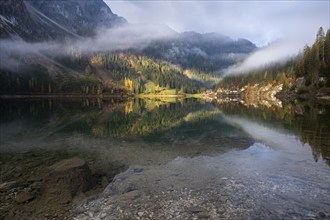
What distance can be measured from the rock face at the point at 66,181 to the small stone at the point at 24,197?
0.98 metres

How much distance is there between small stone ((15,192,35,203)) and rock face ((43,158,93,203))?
98cm

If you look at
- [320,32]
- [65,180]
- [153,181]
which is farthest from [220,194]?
[320,32]

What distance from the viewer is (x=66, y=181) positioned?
19.7m

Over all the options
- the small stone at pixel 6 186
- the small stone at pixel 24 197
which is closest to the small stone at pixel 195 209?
the small stone at pixel 24 197

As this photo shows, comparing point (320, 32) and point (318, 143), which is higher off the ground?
point (320, 32)

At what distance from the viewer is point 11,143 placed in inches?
1594

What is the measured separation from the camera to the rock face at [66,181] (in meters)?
19.0

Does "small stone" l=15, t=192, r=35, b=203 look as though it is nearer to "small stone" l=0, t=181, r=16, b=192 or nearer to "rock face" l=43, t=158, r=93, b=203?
"rock face" l=43, t=158, r=93, b=203

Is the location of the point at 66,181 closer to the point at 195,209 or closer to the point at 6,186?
the point at 6,186

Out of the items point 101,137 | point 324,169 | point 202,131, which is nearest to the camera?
point 324,169

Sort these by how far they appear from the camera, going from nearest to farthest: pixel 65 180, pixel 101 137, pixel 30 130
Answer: pixel 65 180 → pixel 101 137 → pixel 30 130

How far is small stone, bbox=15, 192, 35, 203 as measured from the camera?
61.6 ft

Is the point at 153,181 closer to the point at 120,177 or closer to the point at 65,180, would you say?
Answer: the point at 120,177

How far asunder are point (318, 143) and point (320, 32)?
161498 mm
